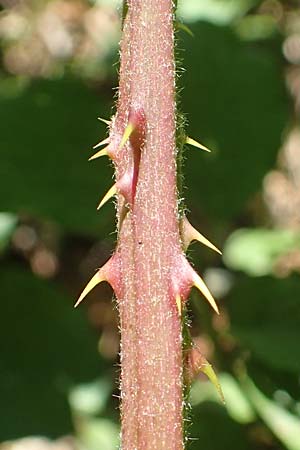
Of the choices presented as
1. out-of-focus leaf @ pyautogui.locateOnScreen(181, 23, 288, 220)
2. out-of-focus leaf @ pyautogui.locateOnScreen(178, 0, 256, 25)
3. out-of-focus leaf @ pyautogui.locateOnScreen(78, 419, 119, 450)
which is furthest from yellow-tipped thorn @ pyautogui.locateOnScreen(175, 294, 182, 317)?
out-of-focus leaf @ pyautogui.locateOnScreen(178, 0, 256, 25)

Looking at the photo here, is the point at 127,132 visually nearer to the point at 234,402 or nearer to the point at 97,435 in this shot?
the point at 234,402

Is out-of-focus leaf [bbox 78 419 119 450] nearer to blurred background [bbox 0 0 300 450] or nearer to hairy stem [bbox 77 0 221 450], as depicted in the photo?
blurred background [bbox 0 0 300 450]

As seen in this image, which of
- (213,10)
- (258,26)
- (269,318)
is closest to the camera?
(269,318)

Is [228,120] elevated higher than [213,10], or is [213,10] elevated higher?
[213,10]

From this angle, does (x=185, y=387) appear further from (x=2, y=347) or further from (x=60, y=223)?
(x=2, y=347)

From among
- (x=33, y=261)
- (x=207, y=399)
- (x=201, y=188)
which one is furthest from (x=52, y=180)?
(x=33, y=261)

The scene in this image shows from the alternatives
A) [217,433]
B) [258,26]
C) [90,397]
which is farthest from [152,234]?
[258,26]
